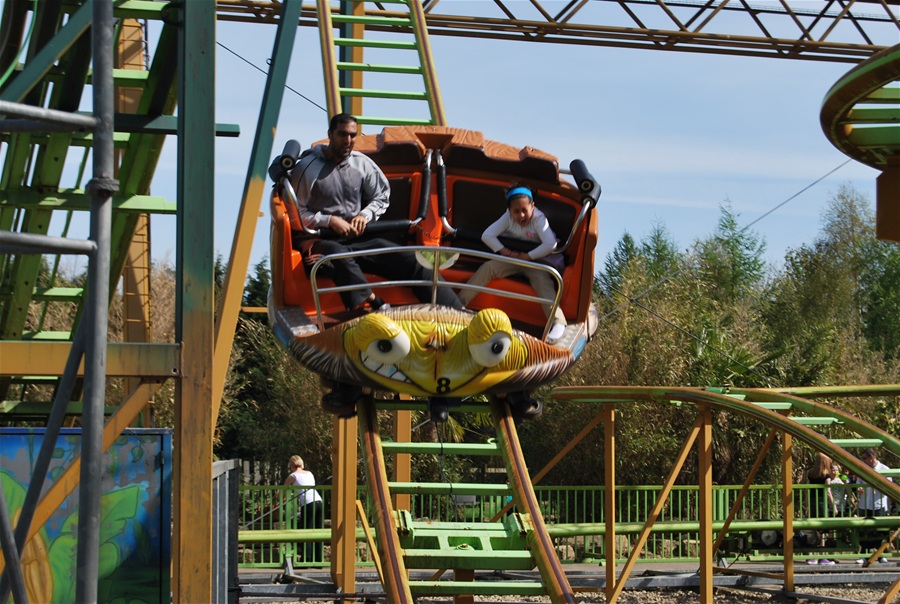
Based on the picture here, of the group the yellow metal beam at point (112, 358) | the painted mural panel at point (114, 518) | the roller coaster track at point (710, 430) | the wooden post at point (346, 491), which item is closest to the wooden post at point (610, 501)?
the roller coaster track at point (710, 430)

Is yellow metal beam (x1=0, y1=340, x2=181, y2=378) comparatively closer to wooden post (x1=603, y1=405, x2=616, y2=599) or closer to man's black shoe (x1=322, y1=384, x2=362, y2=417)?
man's black shoe (x1=322, y1=384, x2=362, y2=417)

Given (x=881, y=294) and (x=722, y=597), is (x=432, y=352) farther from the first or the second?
(x=881, y=294)

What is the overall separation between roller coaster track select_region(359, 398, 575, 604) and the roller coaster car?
42 cm

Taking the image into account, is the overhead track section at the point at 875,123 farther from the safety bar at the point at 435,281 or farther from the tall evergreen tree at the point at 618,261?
the tall evergreen tree at the point at 618,261

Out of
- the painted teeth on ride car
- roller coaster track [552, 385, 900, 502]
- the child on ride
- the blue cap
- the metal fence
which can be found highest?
the blue cap

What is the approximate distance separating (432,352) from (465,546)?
2.86 feet

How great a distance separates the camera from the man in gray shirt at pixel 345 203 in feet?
21.0

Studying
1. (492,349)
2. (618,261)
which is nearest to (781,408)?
(492,349)

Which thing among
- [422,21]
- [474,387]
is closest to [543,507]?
[422,21]

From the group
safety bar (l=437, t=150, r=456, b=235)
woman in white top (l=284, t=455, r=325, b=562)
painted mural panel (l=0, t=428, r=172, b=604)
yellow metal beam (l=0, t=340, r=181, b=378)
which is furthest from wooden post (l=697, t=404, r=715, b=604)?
yellow metal beam (l=0, t=340, r=181, b=378)

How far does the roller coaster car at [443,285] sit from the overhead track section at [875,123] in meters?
1.45

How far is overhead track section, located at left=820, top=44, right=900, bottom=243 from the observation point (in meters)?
6.25

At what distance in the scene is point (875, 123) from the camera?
23.8ft

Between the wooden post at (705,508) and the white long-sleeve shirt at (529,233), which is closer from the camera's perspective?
the white long-sleeve shirt at (529,233)
